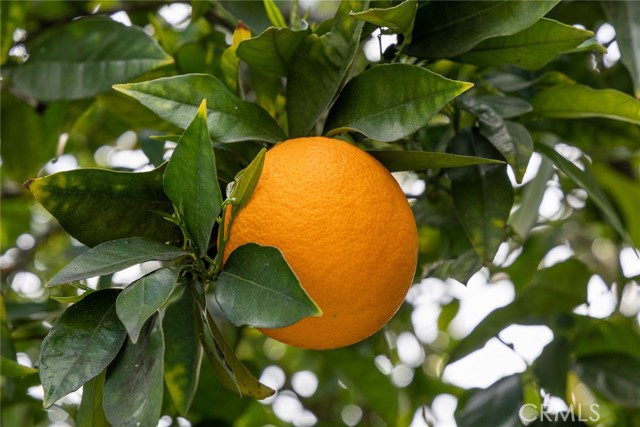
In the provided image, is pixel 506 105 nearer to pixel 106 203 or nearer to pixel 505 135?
pixel 505 135

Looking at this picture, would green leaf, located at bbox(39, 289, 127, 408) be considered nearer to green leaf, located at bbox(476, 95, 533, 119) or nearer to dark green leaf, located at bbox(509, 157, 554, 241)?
green leaf, located at bbox(476, 95, 533, 119)

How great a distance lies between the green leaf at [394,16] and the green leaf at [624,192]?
123 cm

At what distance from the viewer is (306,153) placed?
943 millimetres

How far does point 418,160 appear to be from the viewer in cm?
102

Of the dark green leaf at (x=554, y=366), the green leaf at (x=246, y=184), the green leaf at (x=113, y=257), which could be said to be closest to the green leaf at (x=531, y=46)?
the green leaf at (x=246, y=184)

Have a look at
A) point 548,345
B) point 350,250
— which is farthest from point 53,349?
point 548,345

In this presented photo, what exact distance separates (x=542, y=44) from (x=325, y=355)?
1066 mm

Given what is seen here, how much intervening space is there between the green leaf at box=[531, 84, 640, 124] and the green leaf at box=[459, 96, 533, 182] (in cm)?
14

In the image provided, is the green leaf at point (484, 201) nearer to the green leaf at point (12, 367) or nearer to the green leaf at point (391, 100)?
the green leaf at point (391, 100)

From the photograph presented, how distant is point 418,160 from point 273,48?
0.25 metres

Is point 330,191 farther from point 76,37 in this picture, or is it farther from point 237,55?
point 76,37

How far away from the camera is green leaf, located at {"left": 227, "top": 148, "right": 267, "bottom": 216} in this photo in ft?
2.90

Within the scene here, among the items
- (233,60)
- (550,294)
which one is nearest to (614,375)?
(550,294)

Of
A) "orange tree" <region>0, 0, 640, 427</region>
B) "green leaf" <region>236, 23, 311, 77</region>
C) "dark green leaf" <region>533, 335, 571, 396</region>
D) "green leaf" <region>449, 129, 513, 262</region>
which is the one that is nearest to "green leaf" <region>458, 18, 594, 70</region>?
"orange tree" <region>0, 0, 640, 427</region>
